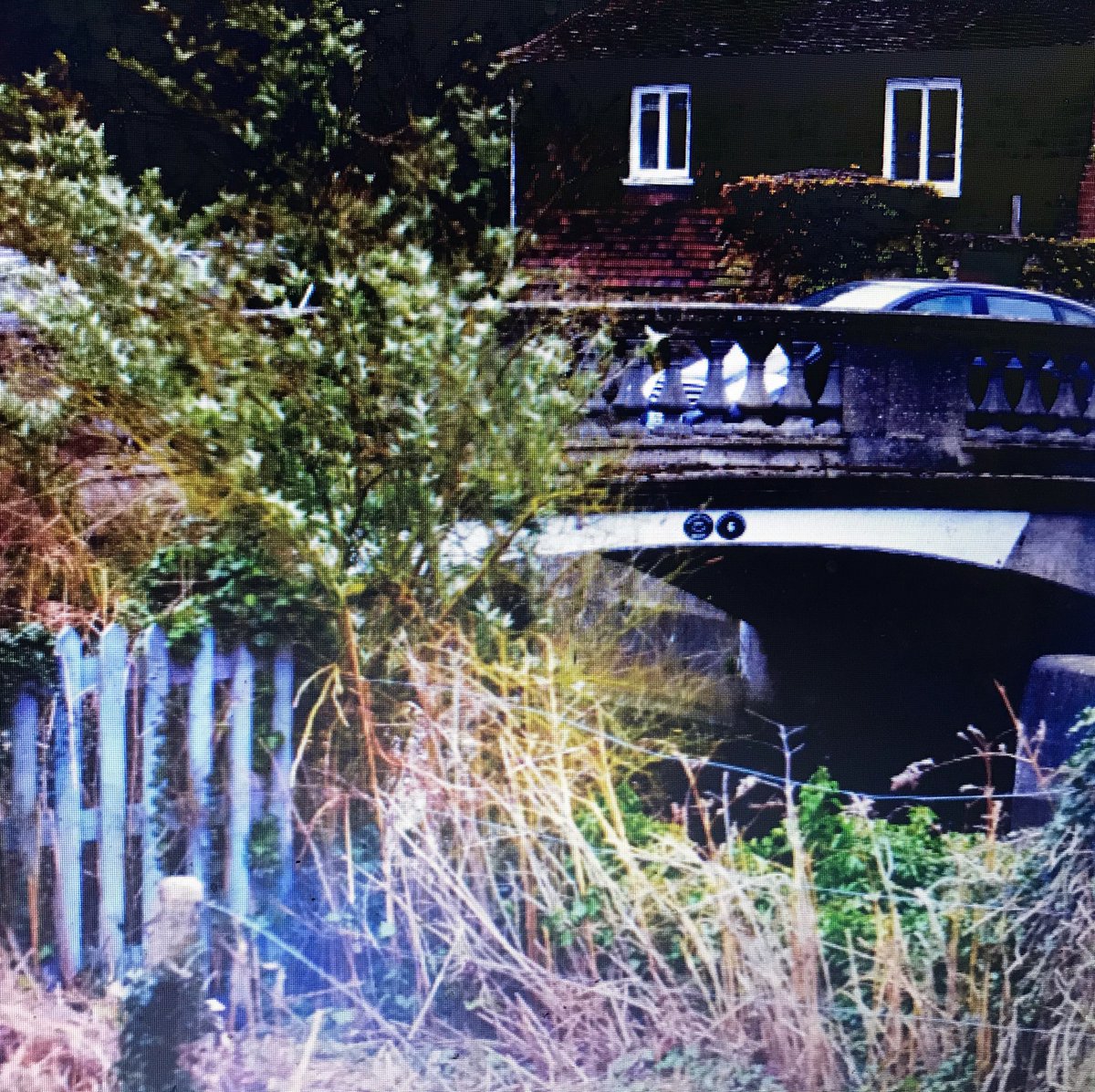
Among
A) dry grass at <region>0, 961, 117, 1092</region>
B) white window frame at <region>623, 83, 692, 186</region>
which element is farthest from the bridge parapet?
dry grass at <region>0, 961, 117, 1092</region>

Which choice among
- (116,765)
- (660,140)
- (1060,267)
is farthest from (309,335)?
(1060,267)

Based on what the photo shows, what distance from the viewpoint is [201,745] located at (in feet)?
8.22

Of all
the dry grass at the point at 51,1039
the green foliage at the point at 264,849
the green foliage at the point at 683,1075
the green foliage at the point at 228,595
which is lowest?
the green foliage at the point at 683,1075

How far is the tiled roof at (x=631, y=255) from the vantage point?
2564 mm

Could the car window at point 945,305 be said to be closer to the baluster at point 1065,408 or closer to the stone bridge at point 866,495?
the stone bridge at point 866,495

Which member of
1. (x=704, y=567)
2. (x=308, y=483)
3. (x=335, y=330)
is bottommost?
(x=704, y=567)

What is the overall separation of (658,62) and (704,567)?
40.0 inches

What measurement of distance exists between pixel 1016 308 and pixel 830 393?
41 cm

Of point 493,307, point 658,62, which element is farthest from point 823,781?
point 658,62

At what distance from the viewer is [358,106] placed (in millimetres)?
2568

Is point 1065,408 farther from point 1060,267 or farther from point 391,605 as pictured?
point 391,605

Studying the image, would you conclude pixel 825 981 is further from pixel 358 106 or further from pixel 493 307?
pixel 358 106

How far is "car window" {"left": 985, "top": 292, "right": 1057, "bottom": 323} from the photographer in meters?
2.64

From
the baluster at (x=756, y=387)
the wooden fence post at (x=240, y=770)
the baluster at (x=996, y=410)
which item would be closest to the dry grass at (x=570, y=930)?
the wooden fence post at (x=240, y=770)
